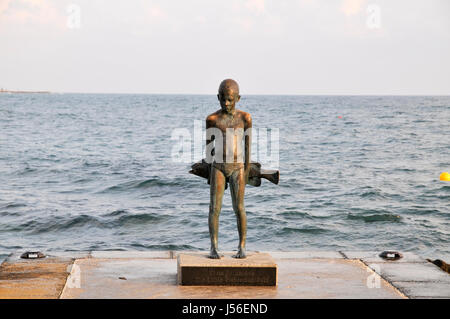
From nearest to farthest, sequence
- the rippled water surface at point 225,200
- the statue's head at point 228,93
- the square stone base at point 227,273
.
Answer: the square stone base at point 227,273, the statue's head at point 228,93, the rippled water surface at point 225,200

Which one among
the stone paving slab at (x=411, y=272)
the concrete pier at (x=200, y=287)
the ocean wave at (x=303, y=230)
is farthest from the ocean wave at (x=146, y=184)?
the stone paving slab at (x=411, y=272)

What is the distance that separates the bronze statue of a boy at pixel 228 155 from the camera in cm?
823

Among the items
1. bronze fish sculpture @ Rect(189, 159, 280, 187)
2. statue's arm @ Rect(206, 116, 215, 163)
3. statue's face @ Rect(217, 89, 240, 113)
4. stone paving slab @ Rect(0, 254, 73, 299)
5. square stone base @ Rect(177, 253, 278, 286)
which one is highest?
statue's face @ Rect(217, 89, 240, 113)

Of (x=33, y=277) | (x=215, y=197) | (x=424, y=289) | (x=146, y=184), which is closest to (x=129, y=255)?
(x=33, y=277)

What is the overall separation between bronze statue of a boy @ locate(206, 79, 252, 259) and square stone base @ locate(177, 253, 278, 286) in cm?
24

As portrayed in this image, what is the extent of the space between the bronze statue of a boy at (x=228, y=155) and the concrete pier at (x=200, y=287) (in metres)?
0.69

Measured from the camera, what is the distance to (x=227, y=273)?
7.98m

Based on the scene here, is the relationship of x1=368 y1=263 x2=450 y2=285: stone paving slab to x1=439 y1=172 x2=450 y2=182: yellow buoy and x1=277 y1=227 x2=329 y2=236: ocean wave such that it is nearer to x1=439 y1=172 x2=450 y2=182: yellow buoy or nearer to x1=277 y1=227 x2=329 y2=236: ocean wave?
x1=277 y1=227 x2=329 y2=236: ocean wave

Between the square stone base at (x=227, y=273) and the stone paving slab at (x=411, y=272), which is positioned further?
the stone paving slab at (x=411, y=272)

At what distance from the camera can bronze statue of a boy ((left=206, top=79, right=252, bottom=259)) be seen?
8.23 meters

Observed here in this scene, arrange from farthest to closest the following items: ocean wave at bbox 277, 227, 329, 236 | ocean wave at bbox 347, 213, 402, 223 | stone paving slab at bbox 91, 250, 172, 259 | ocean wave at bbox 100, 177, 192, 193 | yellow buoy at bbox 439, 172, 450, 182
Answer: yellow buoy at bbox 439, 172, 450, 182 < ocean wave at bbox 100, 177, 192, 193 < ocean wave at bbox 347, 213, 402, 223 < ocean wave at bbox 277, 227, 329, 236 < stone paving slab at bbox 91, 250, 172, 259

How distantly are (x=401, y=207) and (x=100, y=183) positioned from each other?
10.6 m

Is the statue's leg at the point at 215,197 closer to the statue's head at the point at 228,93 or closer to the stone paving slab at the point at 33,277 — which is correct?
the statue's head at the point at 228,93

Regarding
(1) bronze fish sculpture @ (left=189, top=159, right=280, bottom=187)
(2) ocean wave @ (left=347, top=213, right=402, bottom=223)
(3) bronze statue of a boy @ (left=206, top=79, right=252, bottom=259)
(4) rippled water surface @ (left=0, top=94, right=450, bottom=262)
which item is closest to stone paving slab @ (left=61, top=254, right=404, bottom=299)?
(3) bronze statue of a boy @ (left=206, top=79, right=252, bottom=259)
